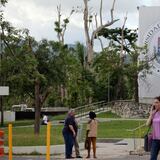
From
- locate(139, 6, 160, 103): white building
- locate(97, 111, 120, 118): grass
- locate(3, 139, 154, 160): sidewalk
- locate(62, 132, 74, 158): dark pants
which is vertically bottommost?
locate(3, 139, 154, 160): sidewalk

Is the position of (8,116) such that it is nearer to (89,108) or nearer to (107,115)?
(89,108)

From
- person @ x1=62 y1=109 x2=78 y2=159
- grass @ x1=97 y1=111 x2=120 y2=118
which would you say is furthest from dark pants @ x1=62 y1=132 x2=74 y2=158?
grass @ x1=97 y1=111 x2=120 y2=118

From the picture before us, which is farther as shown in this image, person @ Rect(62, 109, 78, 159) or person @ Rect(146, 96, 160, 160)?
person @ Rect(62, 109, 78, 159)

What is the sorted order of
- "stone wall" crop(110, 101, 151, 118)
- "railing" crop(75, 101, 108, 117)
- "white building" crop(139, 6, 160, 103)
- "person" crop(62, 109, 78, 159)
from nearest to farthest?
1. "person" crop(62, 109, 78, 159)
2. "railing" crop(75, 101, 108, 117)
3. "stone wall" crop(110, 101, 151, 118)
4. "white building" crop(139, 6, 160, 103)

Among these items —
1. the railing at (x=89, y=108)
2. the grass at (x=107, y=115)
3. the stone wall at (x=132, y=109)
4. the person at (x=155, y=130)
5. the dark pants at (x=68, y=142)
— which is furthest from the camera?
the stone wall at (x=132, y=109)

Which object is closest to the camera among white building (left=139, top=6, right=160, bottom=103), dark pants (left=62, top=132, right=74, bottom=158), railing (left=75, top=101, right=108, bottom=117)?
dark pants (left=62, top=132, right=74, bottom=158)

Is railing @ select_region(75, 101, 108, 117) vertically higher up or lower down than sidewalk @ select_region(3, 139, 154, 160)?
higher up

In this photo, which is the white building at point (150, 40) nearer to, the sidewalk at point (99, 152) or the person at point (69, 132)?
the sidewalk at point (99, 152)

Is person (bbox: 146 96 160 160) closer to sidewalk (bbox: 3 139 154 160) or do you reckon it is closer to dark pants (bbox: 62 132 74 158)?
dark pants (bbox: 62 132 74 158)

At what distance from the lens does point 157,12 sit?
6094 cm

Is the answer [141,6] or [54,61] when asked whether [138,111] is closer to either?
[141,6]

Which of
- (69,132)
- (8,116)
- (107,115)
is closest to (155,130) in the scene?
(69,132)

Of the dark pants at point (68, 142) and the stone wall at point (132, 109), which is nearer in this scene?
the dark pants at point (68, 142)

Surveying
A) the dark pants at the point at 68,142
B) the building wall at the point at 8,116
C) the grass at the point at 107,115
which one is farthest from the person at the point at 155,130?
the building wall at the point at 8,116
